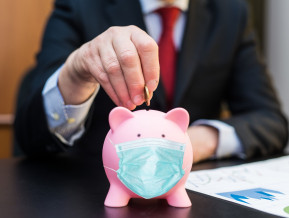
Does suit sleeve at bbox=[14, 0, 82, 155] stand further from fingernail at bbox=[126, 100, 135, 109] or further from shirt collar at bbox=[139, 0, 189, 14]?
fingernail at bbox=[126, 100, 135, 109]

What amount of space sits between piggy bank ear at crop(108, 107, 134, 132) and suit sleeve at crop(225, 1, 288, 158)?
49cm

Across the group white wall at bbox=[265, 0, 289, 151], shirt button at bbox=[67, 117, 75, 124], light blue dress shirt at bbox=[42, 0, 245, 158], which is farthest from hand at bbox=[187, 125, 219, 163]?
white wall at bbox=[265, 0, 289, 151]

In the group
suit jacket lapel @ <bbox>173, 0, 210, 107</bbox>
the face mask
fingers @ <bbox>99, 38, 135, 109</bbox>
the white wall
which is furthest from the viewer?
the white wall

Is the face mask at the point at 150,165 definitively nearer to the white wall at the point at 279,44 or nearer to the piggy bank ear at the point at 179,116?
the piggy bank ear at the point at 179,116

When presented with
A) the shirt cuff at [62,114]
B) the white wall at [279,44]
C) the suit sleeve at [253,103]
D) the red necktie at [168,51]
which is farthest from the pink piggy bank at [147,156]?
the white wall at [279,44]

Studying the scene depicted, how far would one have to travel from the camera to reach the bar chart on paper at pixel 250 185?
1.47 feet

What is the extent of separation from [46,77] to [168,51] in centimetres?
36

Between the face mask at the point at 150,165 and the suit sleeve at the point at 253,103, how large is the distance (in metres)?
0.49

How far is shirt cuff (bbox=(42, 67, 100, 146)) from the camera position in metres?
0.76

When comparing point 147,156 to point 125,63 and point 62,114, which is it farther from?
point 62,114

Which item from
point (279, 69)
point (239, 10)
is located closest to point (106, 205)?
point (239, 10)

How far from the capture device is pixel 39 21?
5.25ft

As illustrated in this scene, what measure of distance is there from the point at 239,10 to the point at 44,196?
883 mm

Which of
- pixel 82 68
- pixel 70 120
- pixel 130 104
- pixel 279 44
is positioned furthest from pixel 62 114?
pixel 279 44
